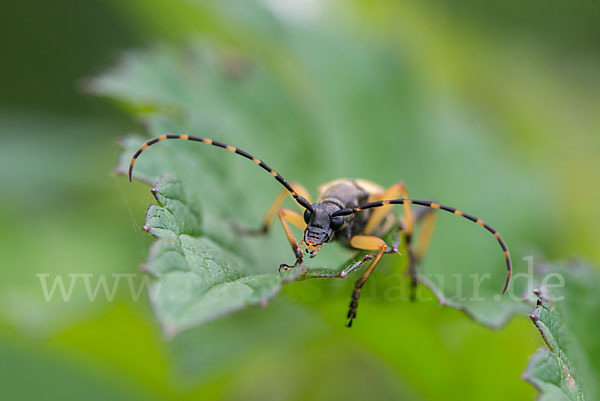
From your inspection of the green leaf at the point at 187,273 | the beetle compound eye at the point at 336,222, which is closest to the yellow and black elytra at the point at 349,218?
the beetle compound eye at the point at 336,222

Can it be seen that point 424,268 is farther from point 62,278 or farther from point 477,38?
point 477,38

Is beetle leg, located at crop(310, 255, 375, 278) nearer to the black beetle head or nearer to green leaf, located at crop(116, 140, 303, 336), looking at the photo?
green leaf, located at crop(116, 140, 303, 336)

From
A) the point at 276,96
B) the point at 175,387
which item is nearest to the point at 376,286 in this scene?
the point at 175,387

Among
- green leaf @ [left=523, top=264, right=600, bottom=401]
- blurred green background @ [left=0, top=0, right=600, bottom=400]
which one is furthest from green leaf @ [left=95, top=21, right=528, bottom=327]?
green leaf @ [left=523, top=264, right=600, bottom=401]

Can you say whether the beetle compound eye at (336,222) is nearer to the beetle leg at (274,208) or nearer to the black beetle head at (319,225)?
the black beetle head at (319,225)

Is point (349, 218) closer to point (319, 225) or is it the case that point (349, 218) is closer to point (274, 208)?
point (319, 225)

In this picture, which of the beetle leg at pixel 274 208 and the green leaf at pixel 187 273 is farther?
the beetle leg at pixel 274 208

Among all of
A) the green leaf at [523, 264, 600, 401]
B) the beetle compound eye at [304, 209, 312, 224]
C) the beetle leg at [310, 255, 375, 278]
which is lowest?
the green leaf at [523, 264, 600, 401]

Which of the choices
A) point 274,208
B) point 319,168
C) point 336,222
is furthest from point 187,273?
point 319,168
